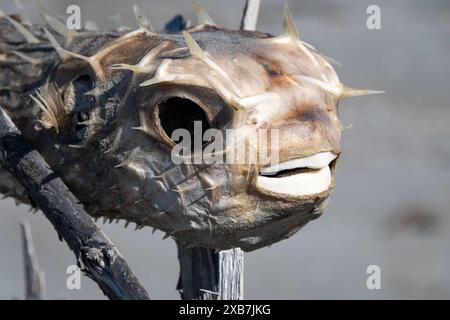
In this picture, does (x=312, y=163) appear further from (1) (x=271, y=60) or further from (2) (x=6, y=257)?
(2) (x=6, y=257)

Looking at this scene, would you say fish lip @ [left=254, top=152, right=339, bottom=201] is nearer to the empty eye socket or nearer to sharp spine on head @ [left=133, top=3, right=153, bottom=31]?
the empty eye socket

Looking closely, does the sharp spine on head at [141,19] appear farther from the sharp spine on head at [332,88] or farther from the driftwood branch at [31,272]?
the driftwood branch at [31,272]

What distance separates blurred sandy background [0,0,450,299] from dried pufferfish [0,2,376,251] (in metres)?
2.93

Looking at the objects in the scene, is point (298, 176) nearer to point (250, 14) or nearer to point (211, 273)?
point (211, 273)

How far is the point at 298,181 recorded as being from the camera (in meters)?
1.55

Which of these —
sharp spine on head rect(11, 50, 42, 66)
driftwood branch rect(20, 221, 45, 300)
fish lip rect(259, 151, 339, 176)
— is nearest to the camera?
fish lip rect(259, 151, 339, 176)

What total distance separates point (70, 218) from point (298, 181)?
0.39 meters

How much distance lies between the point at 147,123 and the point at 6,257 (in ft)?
12.6

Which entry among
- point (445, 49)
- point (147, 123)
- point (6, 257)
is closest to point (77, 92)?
point (147, 123)

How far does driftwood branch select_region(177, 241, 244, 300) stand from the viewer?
2109mm

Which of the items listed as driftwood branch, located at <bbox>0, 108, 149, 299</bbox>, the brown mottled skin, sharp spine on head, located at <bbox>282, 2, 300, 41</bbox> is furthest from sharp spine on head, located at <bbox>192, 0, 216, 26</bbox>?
driftwood branch, located at <bbox>0, 108, 149, 299</bbox>

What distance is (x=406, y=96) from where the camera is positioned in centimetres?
681

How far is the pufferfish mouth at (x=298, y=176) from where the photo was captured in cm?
152

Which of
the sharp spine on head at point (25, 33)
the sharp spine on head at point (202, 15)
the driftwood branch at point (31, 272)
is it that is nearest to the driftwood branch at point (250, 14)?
the sharp spine on head at point (202, 15)
